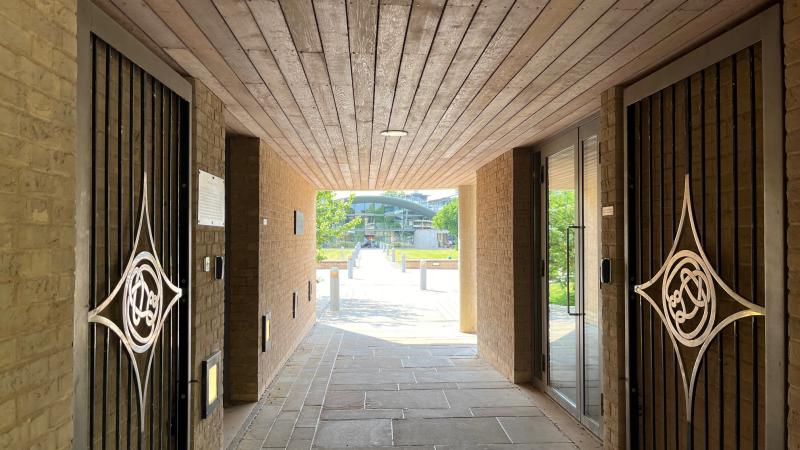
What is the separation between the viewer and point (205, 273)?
3.43 metres

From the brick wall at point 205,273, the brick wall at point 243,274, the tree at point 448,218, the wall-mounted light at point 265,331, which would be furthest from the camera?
the tree at point 448,218

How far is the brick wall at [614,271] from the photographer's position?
3.34 m

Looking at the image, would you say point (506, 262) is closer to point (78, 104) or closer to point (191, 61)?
point (191, 61)

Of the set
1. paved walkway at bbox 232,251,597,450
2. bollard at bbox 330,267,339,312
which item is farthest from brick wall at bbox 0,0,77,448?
bollard at bbox 330,267,339,312

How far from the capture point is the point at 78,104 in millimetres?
1927

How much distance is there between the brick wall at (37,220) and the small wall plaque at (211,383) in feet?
5.47

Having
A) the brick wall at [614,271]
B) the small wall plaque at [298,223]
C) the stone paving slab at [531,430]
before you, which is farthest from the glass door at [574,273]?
the small wall plaque at [298,223]

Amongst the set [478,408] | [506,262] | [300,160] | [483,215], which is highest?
[300,160]

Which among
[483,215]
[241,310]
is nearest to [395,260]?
[483,215]

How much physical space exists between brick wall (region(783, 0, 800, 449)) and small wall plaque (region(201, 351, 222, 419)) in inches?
124

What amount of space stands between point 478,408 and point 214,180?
334cm

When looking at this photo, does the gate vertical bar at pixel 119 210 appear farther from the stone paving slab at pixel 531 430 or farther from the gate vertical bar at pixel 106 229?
the stone paving slab at pixel 531 430

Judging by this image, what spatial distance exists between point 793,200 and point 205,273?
128 inches

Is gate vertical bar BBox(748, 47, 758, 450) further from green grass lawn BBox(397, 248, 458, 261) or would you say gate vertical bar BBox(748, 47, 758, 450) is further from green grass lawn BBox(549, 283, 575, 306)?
green grass lawn BBox(397, 248, 458, 261)
